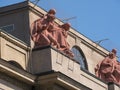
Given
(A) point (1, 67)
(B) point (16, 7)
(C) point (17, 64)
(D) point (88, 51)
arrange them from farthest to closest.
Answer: (D) point (88, 51) → (B) point (16, 7) → (C) point (17, 64) → (A) point (1, 67)

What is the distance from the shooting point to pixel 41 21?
134 feet

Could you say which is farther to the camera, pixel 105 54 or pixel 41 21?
pixel 105 54

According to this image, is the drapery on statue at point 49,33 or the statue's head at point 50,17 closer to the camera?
the drapery on statue at point 49,33

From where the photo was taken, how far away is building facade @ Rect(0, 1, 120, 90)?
37594 millimetres

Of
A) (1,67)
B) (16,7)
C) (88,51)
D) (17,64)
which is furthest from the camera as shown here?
(88,51)

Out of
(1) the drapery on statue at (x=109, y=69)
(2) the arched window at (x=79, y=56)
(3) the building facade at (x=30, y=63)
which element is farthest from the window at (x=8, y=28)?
A: (1) the drapery on statue at (x=109, y=69)

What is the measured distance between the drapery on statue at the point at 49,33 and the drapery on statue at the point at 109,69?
4.74 m

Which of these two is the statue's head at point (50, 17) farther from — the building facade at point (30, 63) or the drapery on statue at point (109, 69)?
the drapery on statue at point (109, 69)

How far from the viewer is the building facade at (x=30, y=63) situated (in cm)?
3759

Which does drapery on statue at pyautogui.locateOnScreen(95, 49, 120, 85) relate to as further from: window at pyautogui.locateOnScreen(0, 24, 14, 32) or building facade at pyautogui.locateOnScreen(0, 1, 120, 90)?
window at pyautogui.locateOnScreen(0, 24, 14, 32)

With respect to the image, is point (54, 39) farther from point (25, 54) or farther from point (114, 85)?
point (114, 85)

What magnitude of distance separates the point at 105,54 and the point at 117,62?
1.39 m

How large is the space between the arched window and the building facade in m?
1.81

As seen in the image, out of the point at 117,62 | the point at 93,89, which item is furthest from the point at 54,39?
the point at 117,62
